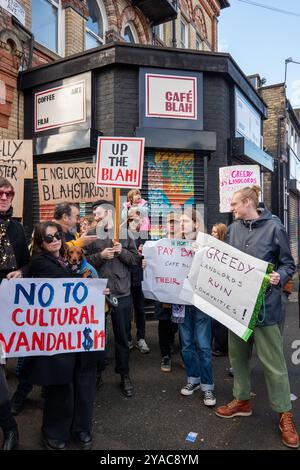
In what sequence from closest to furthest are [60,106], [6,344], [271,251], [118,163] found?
[6,344]
[271,251]
[118,163]
[60,106]

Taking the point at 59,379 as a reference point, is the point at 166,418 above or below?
below

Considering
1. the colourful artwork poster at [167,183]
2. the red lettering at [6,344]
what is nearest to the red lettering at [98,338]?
the red lettering at [6,344]

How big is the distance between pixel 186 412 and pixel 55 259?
1830 millimetres

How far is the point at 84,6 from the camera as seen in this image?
9031mm

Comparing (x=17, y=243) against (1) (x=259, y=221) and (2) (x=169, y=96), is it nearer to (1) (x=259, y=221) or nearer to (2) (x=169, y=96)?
(1) (x=259, y=221)

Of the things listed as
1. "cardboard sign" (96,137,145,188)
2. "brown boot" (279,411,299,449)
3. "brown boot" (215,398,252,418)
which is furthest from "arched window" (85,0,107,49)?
"brown boot" (279,411,299,449)

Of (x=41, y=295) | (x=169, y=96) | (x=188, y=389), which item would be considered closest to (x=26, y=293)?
(x=41, y=295)

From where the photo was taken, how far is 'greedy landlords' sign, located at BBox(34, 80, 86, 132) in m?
7.49

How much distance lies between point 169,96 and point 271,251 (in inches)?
200

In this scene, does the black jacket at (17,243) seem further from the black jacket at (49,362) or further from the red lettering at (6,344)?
the red lettering at (6,344)

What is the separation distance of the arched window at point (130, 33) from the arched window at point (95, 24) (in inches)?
36.3

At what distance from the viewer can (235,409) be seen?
3295 millimetres
